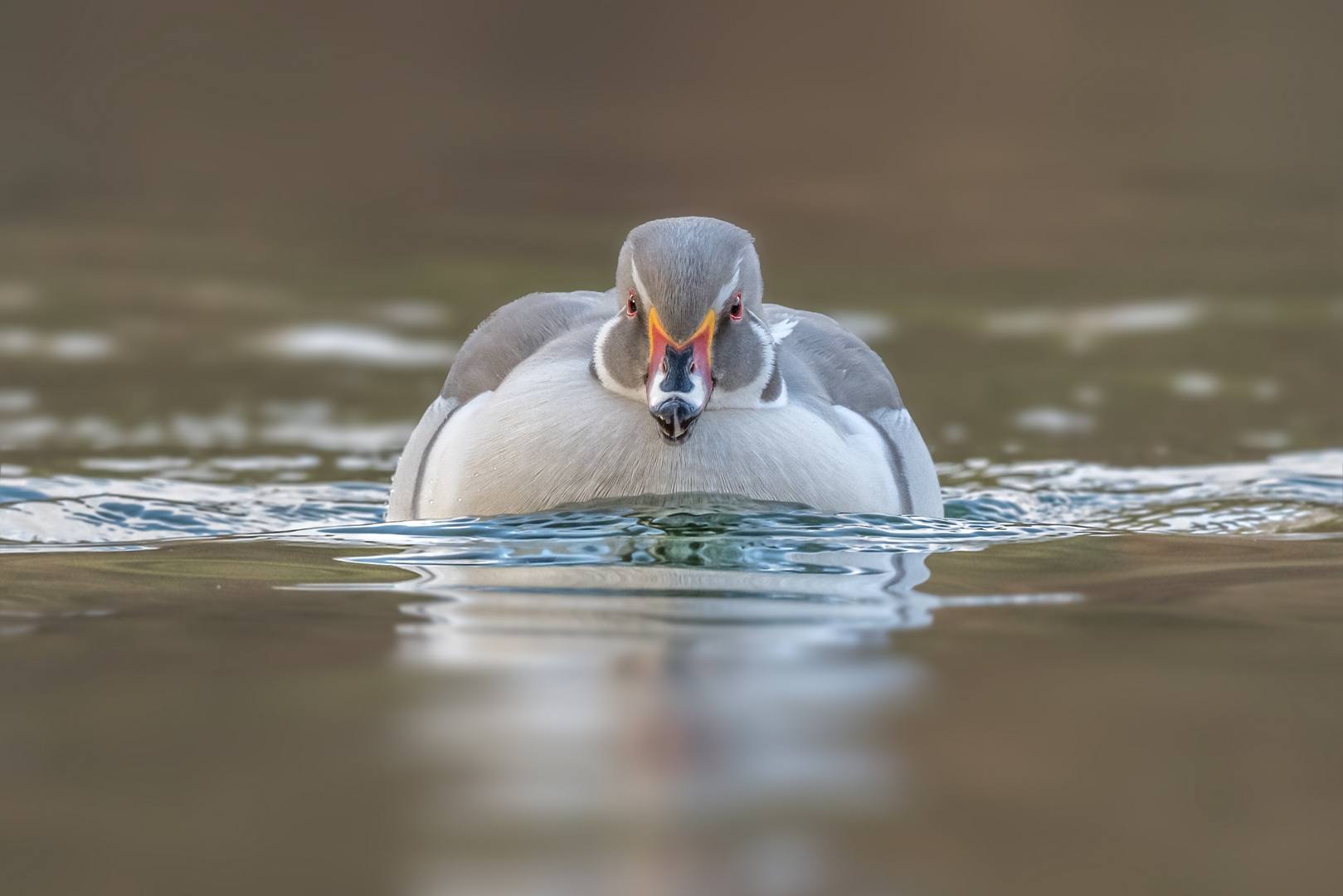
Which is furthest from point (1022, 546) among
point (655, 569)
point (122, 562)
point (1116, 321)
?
point (1116, 321)

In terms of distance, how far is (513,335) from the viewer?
660 centimetres

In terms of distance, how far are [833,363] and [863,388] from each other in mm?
153

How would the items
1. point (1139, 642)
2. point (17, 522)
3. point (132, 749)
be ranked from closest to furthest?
1. point (132, 749)
2. point (1139, 642)
3. point (17, 522)

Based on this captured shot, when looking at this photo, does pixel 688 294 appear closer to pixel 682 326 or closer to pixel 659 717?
pixel 682 326

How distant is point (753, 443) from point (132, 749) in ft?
9.24

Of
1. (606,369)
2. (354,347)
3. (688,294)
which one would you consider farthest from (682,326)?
(354,347)

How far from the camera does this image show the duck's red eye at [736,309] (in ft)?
18.3

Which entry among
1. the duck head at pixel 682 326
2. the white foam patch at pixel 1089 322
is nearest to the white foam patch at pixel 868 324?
the white foam patch at pixel 1089 322

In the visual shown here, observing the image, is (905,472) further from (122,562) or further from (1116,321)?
(1116,321)

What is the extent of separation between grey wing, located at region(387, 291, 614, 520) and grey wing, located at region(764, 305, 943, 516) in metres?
0.74

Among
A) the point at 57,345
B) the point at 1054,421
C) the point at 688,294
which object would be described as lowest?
the point at 688,294

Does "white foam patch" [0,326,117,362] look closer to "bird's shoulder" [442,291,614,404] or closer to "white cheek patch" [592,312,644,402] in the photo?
"bird's shoulder" [442,291,614,404]

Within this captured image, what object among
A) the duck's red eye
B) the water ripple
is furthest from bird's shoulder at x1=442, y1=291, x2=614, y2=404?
the duck's red eye

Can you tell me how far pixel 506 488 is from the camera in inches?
222
